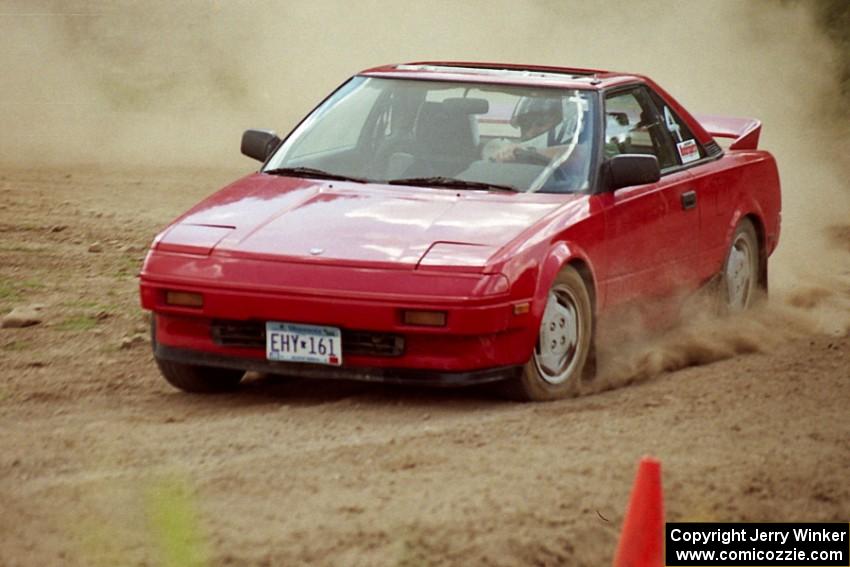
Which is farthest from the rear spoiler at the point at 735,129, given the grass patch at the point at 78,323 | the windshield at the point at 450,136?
the grass patch at the point at 78,323

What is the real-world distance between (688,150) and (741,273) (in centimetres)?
85

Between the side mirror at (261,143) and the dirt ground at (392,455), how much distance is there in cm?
112

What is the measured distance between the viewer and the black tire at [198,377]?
8320mm

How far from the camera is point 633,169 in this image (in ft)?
28.6

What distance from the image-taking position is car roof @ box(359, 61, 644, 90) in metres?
9.34

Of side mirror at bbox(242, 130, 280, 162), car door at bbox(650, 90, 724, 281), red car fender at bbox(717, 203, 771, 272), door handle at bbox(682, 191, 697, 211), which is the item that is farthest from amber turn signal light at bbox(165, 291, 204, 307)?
red car fender at bbox(717, 203, 771, 272)

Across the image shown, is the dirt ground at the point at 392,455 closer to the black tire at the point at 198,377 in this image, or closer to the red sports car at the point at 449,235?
the black tire at the point at 198,377

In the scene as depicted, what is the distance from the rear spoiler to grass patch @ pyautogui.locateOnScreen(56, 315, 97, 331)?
11.8ft

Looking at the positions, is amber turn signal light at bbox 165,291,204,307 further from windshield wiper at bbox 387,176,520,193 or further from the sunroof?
the sunroof

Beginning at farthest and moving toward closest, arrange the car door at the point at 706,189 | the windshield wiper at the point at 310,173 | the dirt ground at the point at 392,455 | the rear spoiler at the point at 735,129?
the rear spoiler at the point at 735,129 → the car door at the point at 706,189 → the windshield wiper at the point at 310,173 → the dirt ground at the point at 392,455

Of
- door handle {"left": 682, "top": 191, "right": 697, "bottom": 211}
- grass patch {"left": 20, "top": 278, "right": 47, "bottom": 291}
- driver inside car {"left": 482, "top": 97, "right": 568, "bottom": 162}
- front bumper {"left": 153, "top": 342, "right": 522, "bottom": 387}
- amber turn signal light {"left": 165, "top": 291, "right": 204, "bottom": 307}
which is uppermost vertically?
driver inside car {"left": 482, "top": 97, "right": 568, "bottom": 162}

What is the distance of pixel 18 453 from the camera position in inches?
277

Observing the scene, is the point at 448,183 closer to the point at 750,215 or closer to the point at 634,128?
the point at 634,128

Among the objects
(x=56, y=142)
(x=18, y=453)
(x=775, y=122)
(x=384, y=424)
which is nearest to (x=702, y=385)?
(x=384, y=424)
